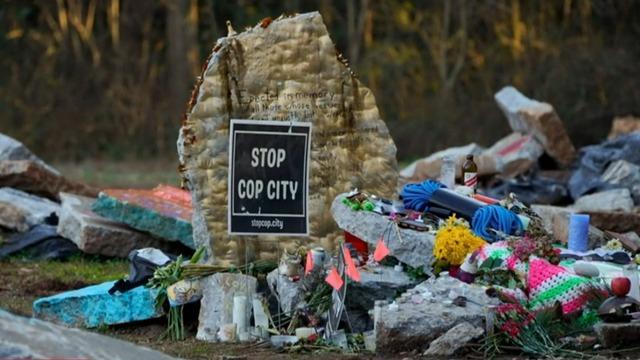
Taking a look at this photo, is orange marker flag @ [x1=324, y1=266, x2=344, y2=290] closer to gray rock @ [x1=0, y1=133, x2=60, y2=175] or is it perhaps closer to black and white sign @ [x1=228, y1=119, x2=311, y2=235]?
black and white sign @ [x1=228, y1=119, x2=311, y2=235]

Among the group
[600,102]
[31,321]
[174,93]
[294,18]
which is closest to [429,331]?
[31,321]

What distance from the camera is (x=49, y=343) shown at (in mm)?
6094

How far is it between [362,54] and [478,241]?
783 inches

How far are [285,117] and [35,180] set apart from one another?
5.91m

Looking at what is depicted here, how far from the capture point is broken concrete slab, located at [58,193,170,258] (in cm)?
1307

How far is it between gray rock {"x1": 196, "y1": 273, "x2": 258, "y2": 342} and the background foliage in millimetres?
15167

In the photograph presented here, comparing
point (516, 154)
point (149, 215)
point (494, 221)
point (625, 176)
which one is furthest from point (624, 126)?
point (494, 221)

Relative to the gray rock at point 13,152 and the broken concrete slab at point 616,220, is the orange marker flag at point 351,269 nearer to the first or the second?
the broken concrete slab at point 616,220

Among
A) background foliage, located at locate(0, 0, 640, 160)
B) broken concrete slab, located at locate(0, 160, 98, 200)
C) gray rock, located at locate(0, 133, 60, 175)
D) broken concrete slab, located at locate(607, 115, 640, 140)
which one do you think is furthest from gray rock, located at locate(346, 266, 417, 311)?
background foliage, located at locate(0, 0, 640, 160)

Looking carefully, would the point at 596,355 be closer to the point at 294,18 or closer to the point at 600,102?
the point at 294,18

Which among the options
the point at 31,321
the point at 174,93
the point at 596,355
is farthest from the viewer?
the point at 174,93

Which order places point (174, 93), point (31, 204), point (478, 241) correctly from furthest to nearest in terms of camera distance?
point (174, 93), point (31, 204), point (478, 241)

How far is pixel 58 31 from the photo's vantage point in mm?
28250

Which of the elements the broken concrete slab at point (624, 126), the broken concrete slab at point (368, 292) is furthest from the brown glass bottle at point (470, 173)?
the broken concrete slab at point (624, 126)
